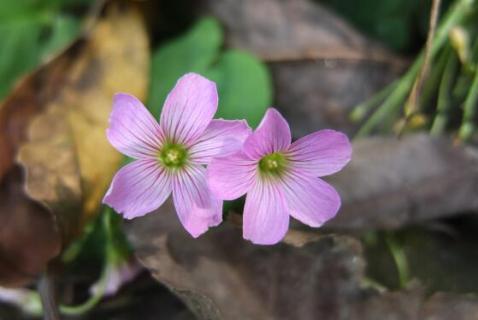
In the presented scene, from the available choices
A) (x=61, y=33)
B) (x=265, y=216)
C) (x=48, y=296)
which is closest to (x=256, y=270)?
(x=265, y=216)

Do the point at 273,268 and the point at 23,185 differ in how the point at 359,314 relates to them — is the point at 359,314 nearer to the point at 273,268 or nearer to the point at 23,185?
the point at 273,268

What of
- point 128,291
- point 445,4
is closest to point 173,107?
point 128,291

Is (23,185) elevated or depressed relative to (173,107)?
depressed

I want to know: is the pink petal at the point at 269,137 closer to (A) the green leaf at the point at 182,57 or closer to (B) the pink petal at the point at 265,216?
(B) the pink petal at the point at 265,216

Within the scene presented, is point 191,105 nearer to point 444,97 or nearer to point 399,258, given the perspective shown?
point 399,258

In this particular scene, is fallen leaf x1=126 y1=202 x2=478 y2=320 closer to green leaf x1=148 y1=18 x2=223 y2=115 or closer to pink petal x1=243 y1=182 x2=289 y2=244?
pink petal x1=243 y1=182 x2=289 y2=244
